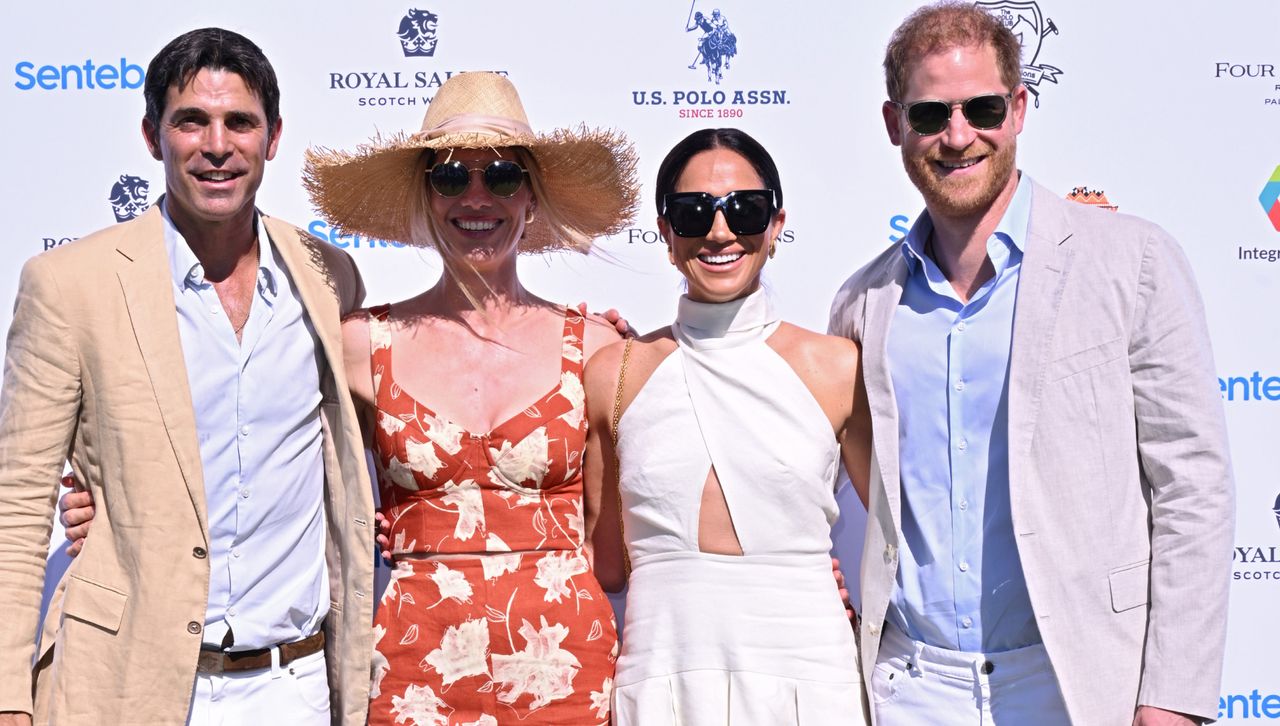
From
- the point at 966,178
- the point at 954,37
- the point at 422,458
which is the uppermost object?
the point at 954,37

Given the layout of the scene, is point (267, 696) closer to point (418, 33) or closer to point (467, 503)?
point (467, 503)

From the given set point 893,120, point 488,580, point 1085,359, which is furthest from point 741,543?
point 893,120

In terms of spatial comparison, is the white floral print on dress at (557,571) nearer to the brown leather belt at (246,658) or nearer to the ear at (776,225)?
the brown leather belt at (246,658)

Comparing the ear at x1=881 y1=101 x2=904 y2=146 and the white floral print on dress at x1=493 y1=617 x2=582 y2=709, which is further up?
the ear at x1=881 y1=101 x2=904 y2=146

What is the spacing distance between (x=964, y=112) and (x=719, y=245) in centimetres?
60

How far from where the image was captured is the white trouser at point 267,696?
254cm

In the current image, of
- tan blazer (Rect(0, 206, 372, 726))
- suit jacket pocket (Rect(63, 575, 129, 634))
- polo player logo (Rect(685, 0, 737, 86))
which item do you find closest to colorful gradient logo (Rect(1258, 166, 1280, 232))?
polo player logo (Rect(685, 0, 737, 86))

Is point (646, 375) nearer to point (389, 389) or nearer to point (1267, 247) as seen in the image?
point (389, 389)

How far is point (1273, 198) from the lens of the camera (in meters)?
3.66

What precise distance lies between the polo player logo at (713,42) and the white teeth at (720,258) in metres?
1.06

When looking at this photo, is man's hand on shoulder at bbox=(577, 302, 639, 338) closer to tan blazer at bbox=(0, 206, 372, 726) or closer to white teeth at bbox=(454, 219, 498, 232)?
white teeth at bbox=(454, 219, 498, 232)

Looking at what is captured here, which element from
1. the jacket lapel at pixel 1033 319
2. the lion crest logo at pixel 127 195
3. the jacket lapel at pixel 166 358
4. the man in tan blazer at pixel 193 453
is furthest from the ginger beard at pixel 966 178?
the lion crest logo at pixel 127 195

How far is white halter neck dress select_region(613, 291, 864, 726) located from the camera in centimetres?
254

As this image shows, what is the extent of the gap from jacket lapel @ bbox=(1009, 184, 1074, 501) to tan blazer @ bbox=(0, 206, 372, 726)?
169 cm
